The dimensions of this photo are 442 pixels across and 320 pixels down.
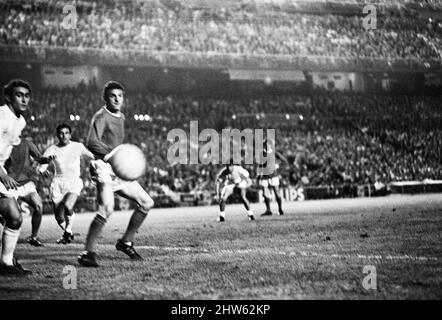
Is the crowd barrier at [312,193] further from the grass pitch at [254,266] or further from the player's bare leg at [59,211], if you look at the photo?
the grass pitch at [254,266]

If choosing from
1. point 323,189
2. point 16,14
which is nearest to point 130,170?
point 323,189

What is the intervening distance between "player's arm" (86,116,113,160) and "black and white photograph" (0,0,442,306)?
0.05 feet

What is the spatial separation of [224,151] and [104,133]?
59.8 feet

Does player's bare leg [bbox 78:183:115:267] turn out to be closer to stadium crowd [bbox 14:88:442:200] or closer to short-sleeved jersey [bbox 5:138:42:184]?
short-sleeved jersey [bbox 5:138:42:184]

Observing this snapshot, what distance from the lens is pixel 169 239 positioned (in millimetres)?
8172

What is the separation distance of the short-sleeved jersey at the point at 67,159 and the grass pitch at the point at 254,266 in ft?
3.97

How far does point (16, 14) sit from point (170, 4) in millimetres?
8684

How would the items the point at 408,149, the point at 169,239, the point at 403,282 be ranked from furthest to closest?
the point at 408,149, the point at 169,239, the point at 403,282

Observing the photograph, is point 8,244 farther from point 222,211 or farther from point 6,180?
point 222,211

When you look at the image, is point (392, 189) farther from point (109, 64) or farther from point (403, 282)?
point (403, 282)

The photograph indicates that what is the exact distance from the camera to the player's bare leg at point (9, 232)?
5266 mm

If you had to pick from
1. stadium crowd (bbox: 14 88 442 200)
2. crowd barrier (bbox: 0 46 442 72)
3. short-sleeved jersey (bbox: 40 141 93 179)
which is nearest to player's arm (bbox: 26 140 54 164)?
short-sleeved jersey (bbox: 40 141 93 179)

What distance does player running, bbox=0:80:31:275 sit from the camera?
523 centimetres
